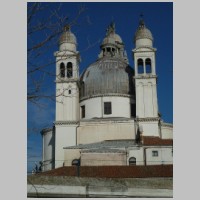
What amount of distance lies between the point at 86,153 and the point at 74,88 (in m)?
7.84

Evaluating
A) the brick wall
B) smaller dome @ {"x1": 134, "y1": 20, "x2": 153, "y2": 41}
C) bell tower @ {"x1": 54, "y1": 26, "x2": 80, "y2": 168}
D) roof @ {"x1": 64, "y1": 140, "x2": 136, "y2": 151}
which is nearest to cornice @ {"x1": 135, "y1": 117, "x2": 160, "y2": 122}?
roof @ {"x1": 64, "y1": 140, "x2": 136, "y2": 151}

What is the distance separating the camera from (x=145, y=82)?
32344 millimetres

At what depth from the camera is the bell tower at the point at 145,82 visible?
1222 inches

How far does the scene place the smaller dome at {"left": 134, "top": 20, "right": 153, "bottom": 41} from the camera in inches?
1314

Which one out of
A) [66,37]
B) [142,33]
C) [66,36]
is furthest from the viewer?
[142,33]

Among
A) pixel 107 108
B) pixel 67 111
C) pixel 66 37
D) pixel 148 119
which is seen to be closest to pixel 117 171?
pixel 66 37

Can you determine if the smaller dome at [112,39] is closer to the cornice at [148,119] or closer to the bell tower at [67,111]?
the bell tower at [67,111]

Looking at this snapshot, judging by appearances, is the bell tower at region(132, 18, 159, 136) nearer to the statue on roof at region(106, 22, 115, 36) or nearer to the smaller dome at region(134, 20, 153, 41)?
the smaller dome at region(134, 20, 153, 41)

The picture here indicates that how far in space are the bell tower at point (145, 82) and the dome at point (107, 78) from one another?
2014mm

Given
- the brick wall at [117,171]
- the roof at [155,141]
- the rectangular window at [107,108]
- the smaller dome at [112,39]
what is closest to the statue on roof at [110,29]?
the smaller dome at [112,39]

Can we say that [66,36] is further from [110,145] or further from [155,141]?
[155,141]

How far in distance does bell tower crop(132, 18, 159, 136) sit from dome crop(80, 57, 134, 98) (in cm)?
201

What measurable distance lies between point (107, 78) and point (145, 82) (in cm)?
411

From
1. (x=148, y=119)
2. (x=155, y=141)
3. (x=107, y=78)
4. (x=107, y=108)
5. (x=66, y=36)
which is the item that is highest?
(x=66, y=36)
